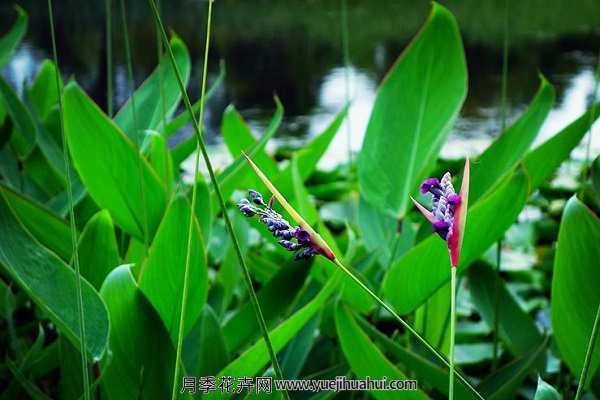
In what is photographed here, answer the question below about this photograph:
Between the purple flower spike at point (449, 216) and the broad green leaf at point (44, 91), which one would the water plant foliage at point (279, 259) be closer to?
the purple flower spike at point (449, 216)

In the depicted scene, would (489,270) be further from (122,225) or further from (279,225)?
(279,225)

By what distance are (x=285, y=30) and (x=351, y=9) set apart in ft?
3.48

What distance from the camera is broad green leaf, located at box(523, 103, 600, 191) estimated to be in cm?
57

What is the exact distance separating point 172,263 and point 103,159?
16cm

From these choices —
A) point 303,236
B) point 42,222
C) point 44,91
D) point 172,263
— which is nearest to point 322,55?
point 44,91

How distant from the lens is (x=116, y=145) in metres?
0.60

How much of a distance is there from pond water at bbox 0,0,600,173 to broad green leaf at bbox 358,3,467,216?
118cm

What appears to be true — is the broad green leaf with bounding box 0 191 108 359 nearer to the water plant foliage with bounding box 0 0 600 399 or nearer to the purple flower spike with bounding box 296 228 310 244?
the water plant foliage with bounding box 0 0 600 399

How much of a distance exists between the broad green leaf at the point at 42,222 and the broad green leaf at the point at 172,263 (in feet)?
0.45

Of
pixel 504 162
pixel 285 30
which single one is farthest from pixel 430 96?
pixel 285 30

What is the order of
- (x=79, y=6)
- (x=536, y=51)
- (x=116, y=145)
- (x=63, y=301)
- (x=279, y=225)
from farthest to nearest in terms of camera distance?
(x=79, y=6) < (x=536, y=51) < (x=116, y=145) < (x=63, y=301) < (x=279, y=225)

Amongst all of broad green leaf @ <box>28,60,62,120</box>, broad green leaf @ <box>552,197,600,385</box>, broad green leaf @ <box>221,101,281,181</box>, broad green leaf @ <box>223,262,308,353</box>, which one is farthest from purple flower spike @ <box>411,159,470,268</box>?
broad green leaf @ <box>28,60,62,120</box>

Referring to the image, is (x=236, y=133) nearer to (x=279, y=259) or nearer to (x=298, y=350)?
(x=279, y=259)

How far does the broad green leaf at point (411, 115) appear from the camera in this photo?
25.5 inches
